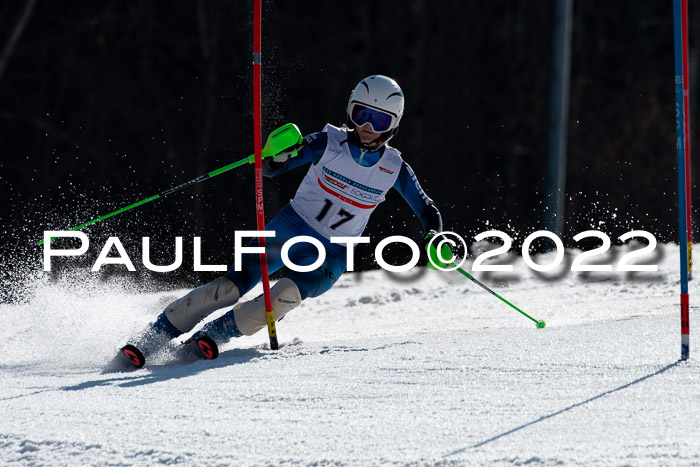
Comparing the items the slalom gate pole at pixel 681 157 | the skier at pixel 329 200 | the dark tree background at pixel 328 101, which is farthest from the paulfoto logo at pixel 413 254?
the dark tree background at pixel 328 101

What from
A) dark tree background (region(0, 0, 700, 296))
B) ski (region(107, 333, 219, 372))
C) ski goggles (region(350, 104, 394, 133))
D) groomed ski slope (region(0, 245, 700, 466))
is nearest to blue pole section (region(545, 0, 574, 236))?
dark tree background (region(0, 0, 700, 296))

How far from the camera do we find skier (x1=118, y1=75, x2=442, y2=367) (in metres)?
4.19

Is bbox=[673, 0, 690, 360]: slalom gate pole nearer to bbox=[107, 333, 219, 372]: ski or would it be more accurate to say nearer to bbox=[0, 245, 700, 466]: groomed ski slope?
bbox=[0, 245, 700, 466]: groomed ski slope

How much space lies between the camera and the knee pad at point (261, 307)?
411cm

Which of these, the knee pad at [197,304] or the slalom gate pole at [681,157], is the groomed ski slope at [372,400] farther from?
the knee pad at [197,304]

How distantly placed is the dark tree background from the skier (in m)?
9.03

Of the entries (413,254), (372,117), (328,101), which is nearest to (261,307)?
(372,117)

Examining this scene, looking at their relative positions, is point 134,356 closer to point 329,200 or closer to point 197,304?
point 197,304

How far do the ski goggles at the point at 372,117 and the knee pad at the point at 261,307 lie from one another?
909 mm

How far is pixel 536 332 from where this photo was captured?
4.13 metres

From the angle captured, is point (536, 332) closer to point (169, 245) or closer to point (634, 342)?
point (634, 342)

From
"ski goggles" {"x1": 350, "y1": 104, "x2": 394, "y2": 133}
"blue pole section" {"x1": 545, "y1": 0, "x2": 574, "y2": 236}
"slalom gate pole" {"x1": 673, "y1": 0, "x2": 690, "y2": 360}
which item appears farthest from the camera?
"blue pole section" {"x1": 545, "y1": 0, "x2": 574, "y2": 236}

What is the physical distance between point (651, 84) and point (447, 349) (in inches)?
641

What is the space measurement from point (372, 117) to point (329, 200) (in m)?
0.50
